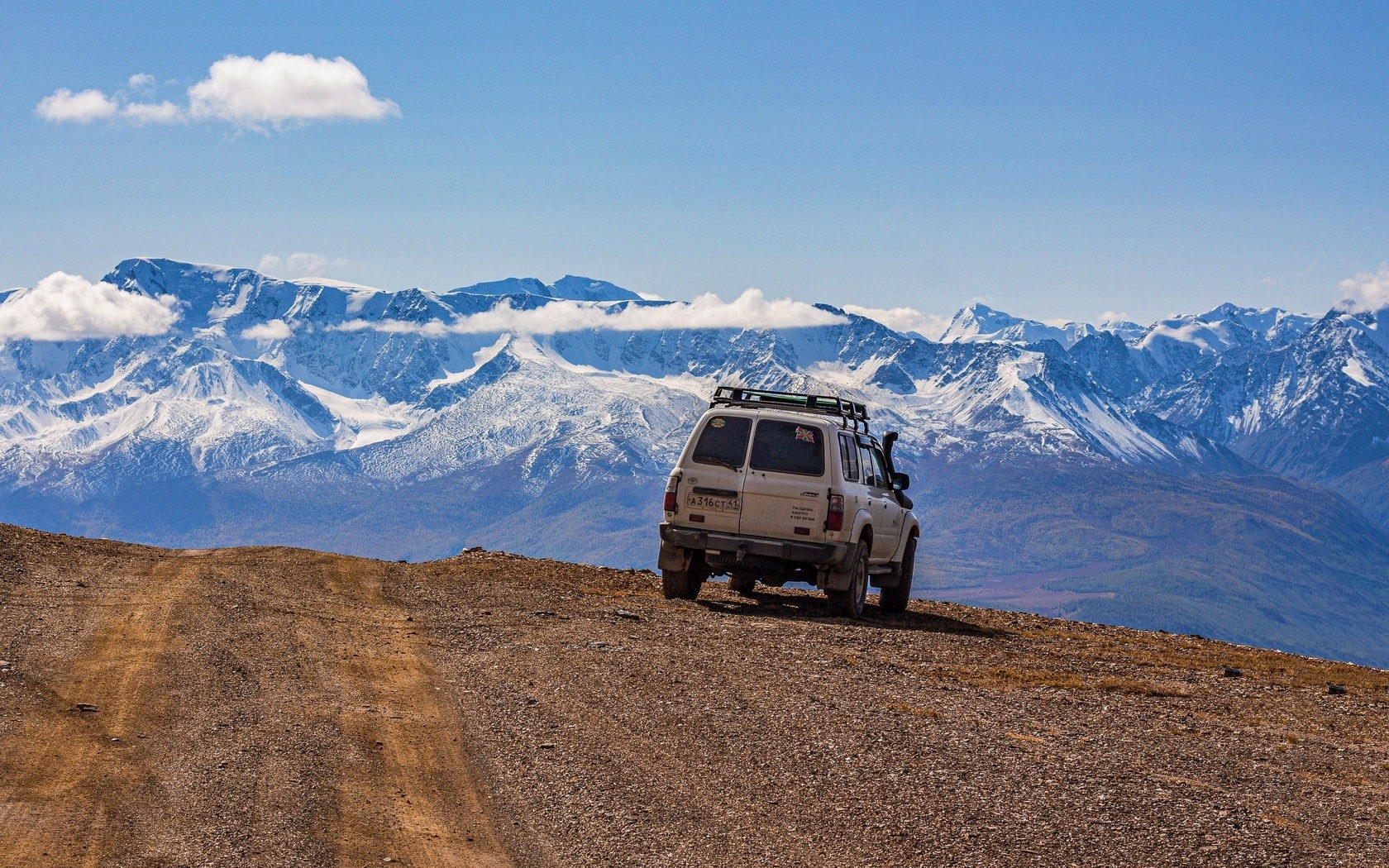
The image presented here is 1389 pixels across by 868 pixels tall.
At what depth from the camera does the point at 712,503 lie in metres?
20.0

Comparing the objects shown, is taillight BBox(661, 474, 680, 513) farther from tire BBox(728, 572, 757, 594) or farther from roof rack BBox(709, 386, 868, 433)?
tire BBox(728, 572, 757, 594)

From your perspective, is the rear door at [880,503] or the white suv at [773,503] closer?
the white suv at [773,503]

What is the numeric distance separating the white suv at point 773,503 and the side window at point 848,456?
2cm

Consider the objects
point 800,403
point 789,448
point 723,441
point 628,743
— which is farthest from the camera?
point 800,403

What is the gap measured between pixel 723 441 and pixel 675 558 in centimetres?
188

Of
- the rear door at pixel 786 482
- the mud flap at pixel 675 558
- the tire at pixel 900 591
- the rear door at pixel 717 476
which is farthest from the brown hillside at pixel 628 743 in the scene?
the tire at pixel 900 591

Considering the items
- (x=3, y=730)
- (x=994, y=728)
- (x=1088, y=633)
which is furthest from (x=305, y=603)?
(x=1088, y=633)

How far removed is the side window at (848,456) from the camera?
65.6 ft

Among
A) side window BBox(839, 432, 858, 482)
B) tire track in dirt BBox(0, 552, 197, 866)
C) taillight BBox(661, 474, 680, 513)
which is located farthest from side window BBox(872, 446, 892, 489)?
tire track in dirt BBox(0, 552, 197, 866)

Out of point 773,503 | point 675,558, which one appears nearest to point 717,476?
point 773,503

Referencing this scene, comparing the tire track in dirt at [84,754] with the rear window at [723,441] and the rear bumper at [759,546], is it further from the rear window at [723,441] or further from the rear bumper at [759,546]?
the rear window at [723,441]

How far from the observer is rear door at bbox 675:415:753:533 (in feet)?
65.3

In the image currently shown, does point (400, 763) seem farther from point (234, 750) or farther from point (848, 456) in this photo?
point (848, 456)

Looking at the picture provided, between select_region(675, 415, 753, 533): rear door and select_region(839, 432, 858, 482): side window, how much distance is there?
4.36 feet
